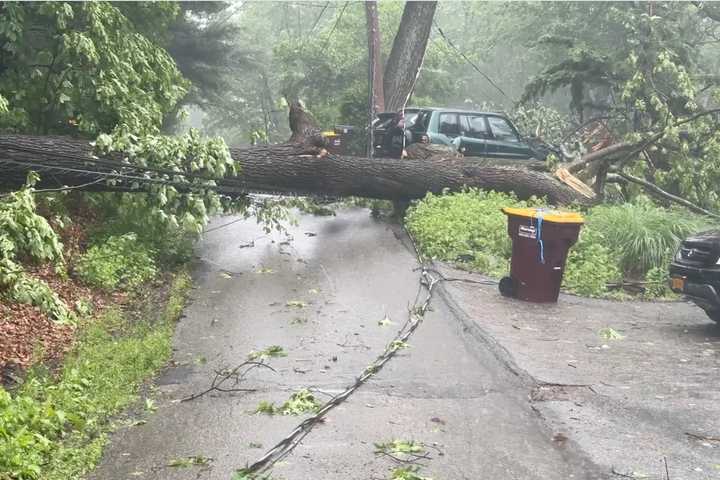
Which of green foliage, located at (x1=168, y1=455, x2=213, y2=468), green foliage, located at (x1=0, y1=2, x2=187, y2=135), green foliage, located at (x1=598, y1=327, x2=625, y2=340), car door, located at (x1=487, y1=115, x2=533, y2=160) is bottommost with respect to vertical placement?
green foliage, located at (x1=598, y1=327, x2=625, y2=340)

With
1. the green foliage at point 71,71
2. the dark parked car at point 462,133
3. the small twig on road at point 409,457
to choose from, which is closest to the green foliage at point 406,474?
the small twig on road at point 409,457

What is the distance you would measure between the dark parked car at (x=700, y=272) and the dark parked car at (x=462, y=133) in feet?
31.5

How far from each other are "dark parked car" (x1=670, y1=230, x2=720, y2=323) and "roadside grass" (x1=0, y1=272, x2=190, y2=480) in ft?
18.3

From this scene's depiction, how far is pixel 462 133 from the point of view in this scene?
1888cm

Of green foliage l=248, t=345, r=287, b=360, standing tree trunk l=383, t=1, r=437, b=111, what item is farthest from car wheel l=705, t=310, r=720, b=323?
standing tree trunk l=383, t=1, r=437, b=111

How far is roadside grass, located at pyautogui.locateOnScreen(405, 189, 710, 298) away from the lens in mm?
11461

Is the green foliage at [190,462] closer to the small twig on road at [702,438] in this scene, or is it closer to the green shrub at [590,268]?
the small twig on road at [702,438]

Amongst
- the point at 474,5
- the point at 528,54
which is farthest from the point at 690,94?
the point at 474,5

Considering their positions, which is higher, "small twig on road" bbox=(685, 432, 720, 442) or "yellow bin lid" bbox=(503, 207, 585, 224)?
"yellow bin lid" bbox=(503, 207, 585, 224)

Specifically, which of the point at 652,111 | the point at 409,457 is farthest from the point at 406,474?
the point at 652,111

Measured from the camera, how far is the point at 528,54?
46375mm

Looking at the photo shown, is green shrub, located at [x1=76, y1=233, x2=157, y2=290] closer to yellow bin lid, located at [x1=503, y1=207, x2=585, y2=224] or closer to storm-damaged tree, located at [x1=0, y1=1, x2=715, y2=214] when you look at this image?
storm-damaged tree, located at [x1=0, y1=1, x2=715, y2=214]

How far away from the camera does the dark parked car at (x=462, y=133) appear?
1825 cm

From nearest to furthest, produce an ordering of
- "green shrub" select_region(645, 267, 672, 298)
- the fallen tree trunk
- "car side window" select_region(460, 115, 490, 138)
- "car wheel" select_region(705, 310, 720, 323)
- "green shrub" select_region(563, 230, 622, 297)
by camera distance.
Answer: "car wheel" select_region(705, 310, 720, 323), the fallen tree trunk, "green shrub" select_region(563, 230, 622, 297), "green shrub" select_region(645, 267, 672, 298), "car side window" select_region(460, 115, 490, 138)
